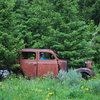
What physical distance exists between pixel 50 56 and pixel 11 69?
7.16ft

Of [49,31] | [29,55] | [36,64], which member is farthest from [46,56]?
[49,31]

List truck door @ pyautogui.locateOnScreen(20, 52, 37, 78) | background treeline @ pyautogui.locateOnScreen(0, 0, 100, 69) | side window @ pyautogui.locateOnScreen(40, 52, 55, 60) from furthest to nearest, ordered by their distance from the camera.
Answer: side window @ pyautogui.locateOnScreen(40, 52, 55, 60), background treeline @ pyautogui.locateOnScreen(0, 0, 100, 69), truck door @ pyautogui.locateOnScreen(20, 52, 37, 78)

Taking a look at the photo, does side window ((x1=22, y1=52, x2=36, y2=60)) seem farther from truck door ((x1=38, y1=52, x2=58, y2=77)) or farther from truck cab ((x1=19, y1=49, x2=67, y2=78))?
truck door ((x1=38, y1=52, x2=58, y2=77))

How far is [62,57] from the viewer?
46.8ft

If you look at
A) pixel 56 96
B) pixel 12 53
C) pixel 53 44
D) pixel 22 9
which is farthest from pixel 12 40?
pixel 22 9

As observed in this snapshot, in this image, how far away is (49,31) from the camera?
1461cm

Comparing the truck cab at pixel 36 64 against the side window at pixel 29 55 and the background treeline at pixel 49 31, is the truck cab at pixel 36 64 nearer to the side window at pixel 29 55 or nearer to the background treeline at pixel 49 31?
the side window at pixel 29 55

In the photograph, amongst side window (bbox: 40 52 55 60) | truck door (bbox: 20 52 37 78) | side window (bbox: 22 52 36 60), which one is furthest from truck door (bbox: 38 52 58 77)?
side window (bbox: 22 52 36 60)

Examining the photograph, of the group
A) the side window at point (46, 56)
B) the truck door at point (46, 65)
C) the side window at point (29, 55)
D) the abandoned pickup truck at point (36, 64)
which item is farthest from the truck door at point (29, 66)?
the side window at point (46, 56)

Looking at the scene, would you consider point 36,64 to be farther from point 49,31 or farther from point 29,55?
point 49,31

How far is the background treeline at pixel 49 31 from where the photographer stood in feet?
38.0

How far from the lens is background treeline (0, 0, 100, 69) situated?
11.6 meters

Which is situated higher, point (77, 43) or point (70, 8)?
point (70, 8)

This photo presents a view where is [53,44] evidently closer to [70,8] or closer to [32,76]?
[70,8]
